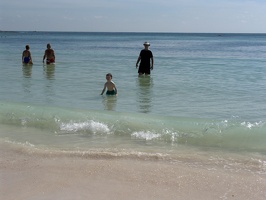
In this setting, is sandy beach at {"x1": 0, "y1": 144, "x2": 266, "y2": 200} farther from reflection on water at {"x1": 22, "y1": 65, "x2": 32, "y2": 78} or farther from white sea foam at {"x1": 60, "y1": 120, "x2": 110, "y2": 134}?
reflection on water at {"x1": 22, "y1": 65, "x2": 32, "y2": 78}

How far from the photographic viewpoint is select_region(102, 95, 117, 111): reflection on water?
9.08m

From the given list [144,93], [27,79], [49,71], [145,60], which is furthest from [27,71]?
[144,93]

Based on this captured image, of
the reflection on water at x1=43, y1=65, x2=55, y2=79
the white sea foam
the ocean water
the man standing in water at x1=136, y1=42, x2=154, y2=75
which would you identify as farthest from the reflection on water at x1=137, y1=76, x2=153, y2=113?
the reflection on water at x1=43, y1=65, x2=55, y2=79

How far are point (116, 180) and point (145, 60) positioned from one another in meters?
9.24

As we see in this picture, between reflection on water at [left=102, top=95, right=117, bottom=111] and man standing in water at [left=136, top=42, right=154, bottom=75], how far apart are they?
127 inches

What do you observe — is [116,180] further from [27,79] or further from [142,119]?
[27,79]

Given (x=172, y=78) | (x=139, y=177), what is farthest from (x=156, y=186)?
(x=172, y=78)

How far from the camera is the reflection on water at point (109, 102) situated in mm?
9078

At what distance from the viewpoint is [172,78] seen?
1434 centimetres

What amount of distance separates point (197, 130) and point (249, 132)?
2.85ft

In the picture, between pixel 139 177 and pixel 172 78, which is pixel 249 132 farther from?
pixel 172 78

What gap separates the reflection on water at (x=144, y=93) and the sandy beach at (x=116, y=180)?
3.88 m

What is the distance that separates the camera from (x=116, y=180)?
4.40 metres

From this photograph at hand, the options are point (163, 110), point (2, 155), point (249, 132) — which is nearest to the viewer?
point (2, 155)
